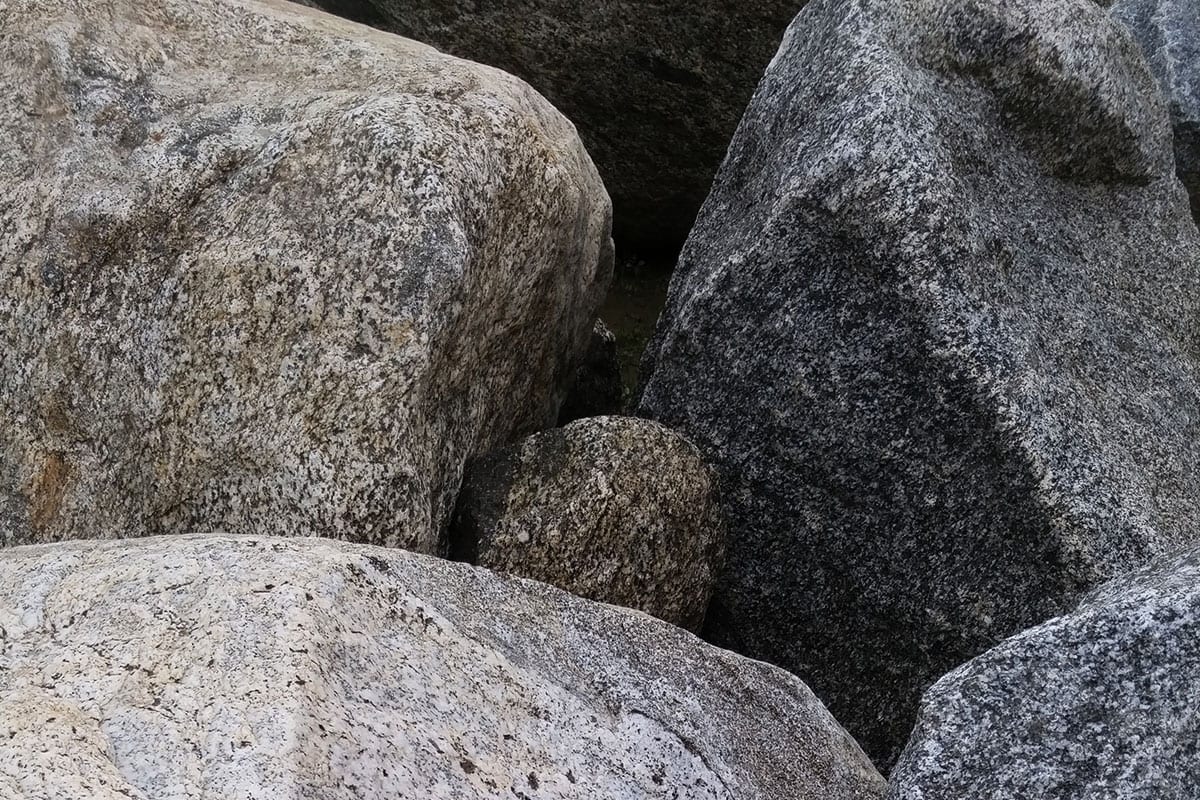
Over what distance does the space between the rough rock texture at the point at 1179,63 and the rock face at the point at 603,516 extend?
12.9ft

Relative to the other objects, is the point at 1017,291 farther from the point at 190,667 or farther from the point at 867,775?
the point at 190,667

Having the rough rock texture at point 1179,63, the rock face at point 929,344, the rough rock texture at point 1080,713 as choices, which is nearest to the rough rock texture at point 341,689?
the rough rock texture at point 1080,713

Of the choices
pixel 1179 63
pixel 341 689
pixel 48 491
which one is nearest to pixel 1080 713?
pixel 341 689

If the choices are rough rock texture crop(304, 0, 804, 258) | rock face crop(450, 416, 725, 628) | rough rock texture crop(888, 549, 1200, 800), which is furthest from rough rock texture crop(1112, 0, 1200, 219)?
rough rock texture crop(888, 549, 1200, 800)

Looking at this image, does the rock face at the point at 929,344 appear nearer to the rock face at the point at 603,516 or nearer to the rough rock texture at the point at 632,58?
the rock face at the point at 603,516

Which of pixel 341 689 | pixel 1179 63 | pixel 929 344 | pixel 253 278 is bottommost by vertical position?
pixel 341 689

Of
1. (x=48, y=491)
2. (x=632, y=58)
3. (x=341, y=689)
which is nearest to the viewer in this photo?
(x=341, y=689)

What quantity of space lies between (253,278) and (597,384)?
2.16 meters

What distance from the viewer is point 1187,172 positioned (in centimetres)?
680

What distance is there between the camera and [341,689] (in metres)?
2.29

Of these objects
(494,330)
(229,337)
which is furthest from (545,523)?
(229,337)

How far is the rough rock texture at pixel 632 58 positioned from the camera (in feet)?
20.7

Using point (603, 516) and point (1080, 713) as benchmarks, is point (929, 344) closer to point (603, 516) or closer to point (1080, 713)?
point (603, 516)

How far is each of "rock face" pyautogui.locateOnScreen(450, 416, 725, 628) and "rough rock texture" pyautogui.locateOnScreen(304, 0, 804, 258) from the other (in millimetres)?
2873
